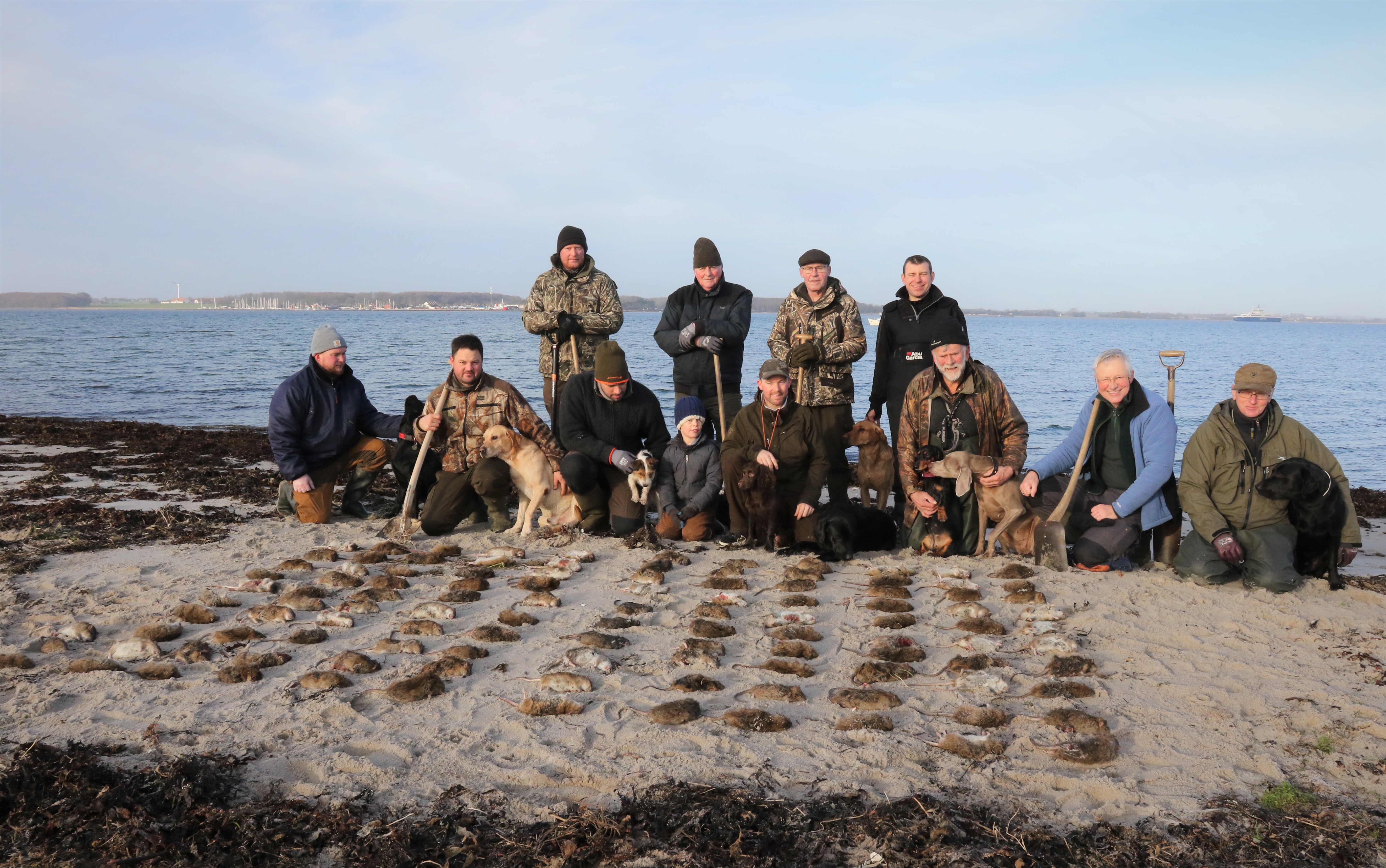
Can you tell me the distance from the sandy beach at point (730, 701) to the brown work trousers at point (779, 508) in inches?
36.0

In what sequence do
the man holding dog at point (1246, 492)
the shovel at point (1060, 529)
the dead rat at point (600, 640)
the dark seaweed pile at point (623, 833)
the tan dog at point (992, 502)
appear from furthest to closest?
the tan dog at point (992, 502) → the shovel at point (1060, 529) → the man holding dog at point (1246, 492) → the dead rat at point (600, 640) → the dark seaweed pile at point (623, 833)

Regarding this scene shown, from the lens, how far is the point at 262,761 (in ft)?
12.2

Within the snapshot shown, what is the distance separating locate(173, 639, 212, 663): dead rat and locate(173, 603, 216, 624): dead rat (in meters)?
0.52

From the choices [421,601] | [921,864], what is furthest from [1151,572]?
[421,601]

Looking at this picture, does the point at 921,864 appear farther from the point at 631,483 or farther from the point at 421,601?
the point at 631,483

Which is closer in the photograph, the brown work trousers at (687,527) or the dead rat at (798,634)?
the dead rat at (798,634)

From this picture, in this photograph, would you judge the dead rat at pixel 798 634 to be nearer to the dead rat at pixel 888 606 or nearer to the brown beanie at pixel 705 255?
the dead rat at pixel 888 606

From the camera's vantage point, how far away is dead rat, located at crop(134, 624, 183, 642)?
5.04 m

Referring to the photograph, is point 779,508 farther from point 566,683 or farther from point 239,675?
point 239,675

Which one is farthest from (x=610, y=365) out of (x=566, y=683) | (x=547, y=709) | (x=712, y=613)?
(x=547, y=709)

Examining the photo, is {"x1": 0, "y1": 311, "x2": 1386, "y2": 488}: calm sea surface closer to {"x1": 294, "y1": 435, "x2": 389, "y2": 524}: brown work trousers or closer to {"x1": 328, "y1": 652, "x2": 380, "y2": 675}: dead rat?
{"x1": 294, "y1": 435, "x2": 389, "y2": 524}: brown work trousers

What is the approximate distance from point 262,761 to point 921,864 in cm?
262

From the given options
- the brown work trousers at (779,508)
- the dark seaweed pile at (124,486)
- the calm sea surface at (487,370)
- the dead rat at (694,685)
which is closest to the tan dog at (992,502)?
the brown work trousers at (779,508)

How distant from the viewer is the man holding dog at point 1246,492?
20.9 ft
